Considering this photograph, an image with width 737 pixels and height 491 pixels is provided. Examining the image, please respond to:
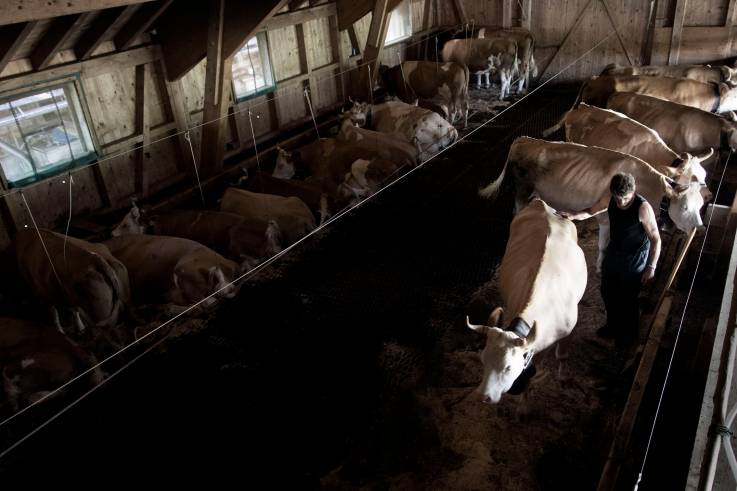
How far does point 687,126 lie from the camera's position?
8.95 m

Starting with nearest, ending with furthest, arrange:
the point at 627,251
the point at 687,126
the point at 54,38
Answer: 1. the point at 627,251
2. the point at 54,38
3. the point at 687,126

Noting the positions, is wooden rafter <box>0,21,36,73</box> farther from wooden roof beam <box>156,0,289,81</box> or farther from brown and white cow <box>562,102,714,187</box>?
brown and white cow <box>562,102,714,187</box>

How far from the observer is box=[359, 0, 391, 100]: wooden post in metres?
12.5

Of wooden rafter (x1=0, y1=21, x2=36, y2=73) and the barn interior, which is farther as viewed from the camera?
wooden rafter (x1=0, y1=21, x2=36, y2=73)

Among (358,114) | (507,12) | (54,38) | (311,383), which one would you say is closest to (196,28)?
(54,38)

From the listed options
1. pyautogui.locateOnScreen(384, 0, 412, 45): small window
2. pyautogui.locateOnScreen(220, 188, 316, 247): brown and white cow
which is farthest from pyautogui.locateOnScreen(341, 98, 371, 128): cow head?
pyautogui.locateOnScreen(384, 0, 412, 45): small window

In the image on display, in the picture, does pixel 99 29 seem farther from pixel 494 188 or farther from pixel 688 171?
pixel 688 171

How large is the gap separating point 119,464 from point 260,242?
3.43 metres

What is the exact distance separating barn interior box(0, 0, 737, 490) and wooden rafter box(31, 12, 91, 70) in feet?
0.18

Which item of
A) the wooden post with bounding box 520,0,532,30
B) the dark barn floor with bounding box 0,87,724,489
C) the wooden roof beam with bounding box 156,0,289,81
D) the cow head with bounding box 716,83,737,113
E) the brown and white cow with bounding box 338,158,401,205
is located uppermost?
the wooden roof beam with bounding box 156,0,289,81

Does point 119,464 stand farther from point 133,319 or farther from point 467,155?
point 467,155

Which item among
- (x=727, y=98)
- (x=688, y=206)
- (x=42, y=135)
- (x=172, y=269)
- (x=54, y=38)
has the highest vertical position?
(x=54, y=38)

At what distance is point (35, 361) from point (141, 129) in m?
5.17

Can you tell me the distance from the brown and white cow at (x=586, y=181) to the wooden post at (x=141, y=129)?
19.4 ft
